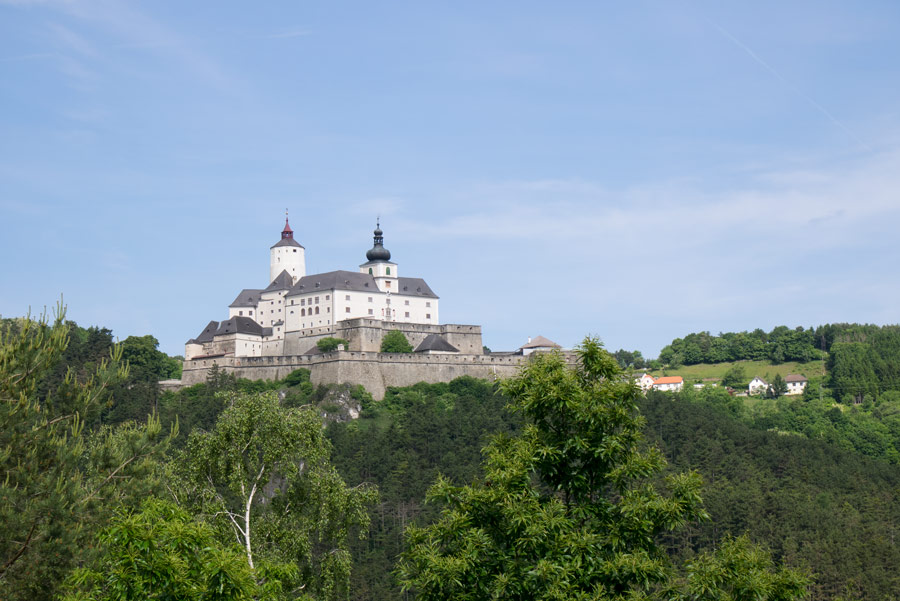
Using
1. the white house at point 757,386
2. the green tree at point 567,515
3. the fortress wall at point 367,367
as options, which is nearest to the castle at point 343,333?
the fortress wall at point 367,367

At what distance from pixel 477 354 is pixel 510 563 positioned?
73427mm

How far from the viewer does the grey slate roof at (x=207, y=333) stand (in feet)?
301

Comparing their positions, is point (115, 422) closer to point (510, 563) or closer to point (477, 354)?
point (477, 354)

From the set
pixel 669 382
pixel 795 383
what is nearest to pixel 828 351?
pixel 795 383

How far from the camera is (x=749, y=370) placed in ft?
468

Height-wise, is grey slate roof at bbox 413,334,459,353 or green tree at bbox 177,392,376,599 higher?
grey slate roof at bbox 413,334,459,353

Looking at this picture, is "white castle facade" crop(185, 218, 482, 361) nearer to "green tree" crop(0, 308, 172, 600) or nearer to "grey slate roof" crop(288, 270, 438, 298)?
"grey slate roof" crop(288, 270, 438, 298)

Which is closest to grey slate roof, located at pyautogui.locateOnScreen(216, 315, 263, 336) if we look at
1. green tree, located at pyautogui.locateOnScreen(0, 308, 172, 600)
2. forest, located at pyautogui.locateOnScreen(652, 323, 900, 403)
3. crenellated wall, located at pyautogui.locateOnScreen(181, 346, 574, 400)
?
crenellated wall, located at pyautogui.locateOnScreen(181, 346, 574, 400)

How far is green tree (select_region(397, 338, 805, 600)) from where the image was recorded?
15195 mm

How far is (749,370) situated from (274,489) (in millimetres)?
123448

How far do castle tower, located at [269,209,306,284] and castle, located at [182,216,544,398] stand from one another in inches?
4.1

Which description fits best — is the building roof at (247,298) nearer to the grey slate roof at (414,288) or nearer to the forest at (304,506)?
the grey slate roof at (414,288)

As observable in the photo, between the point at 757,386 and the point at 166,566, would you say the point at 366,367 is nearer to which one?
the point at 757,386

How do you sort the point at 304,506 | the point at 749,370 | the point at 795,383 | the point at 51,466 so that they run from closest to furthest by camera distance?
the point at 51,466
the point at 304,506
the point at 795,383
the point at 749,370
